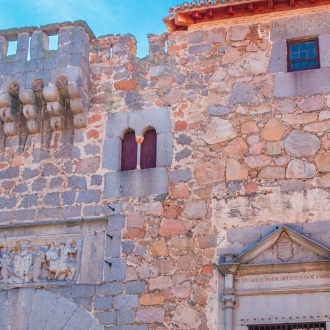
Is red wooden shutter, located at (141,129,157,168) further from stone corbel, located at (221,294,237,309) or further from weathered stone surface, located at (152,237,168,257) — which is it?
stone corbel, located at (221,294,237,309)

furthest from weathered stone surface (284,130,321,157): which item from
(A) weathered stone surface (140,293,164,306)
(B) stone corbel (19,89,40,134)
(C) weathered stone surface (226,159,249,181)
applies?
(B) stone corbel (19,89,40,134)

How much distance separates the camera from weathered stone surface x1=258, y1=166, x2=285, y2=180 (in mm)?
9398

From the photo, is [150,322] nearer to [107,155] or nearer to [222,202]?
[222,202]

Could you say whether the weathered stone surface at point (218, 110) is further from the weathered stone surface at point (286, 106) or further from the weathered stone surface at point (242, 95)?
the weathered stone surface at point (286, 106)

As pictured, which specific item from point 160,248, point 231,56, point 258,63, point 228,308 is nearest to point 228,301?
point 228,308

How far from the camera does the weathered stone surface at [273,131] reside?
9.62 metres

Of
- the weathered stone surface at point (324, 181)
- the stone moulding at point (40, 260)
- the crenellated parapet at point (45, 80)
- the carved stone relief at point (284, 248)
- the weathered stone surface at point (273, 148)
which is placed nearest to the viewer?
the carved stone relief at point (284, 248)

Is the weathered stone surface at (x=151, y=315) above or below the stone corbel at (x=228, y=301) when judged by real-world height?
below

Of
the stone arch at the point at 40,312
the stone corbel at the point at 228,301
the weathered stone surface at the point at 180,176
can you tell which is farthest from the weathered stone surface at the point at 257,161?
the stone arch at the point at 40,312

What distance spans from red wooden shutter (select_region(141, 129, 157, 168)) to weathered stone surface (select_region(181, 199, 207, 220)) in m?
0.83

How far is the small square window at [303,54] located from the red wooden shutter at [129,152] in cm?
231

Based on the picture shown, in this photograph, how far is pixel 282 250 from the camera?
9.01 m

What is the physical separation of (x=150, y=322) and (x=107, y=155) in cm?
237

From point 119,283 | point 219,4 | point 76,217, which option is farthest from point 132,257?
point 219,4
